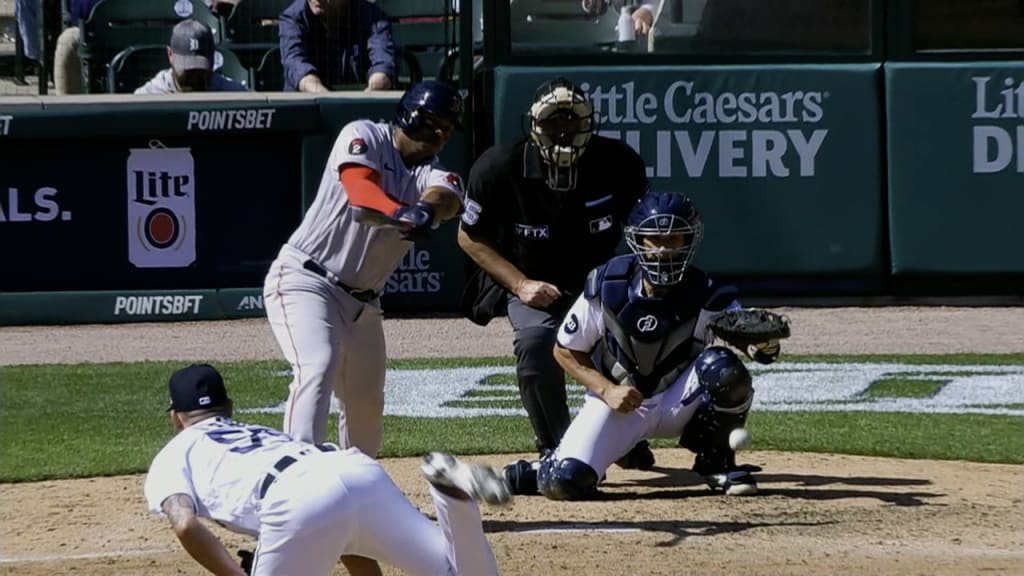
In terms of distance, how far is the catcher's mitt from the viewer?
6.42 meters

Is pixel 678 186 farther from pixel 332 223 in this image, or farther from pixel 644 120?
pixel 332 223

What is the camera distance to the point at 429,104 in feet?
21.0

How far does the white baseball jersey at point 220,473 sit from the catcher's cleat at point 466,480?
0.45 metres

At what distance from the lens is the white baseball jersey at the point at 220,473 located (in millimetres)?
4695

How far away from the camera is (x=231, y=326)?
490 inches

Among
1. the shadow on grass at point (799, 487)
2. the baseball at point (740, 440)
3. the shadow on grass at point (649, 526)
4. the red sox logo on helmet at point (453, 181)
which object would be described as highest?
the red sox logo on helmet at point (453, 181)

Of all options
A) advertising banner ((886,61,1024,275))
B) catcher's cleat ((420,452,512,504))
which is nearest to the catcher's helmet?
catcher's cleat ((420,452,512,504))

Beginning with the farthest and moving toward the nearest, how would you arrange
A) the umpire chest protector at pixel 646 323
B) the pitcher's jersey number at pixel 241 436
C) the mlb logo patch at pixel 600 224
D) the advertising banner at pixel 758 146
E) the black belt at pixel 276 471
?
1. the advertising banner at pixel 758 146
2. the mlb logo patch at pixel 600 224
3. the umpire chest protector at pixel 646 323
4. the pitcher's jersey number at pixel 241 436
5. the black belt at pixel 276 471

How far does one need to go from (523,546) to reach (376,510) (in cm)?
168

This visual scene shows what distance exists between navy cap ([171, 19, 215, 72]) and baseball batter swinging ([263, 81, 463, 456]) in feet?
18.7

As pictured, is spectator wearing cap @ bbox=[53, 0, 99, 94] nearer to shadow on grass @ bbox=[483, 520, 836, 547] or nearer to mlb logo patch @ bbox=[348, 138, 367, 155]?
mlb logo patch @ bbox=[348, 138, 367, 155]

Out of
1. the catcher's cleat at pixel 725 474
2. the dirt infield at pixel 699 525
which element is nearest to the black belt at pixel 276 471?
the dirt infield at pixel 699 525

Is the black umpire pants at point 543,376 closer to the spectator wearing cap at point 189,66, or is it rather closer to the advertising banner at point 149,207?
the advertising banner at point 149,207

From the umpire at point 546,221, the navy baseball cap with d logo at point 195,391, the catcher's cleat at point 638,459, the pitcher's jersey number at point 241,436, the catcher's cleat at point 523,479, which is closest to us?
the pitcher's jersey number at point 241,436
